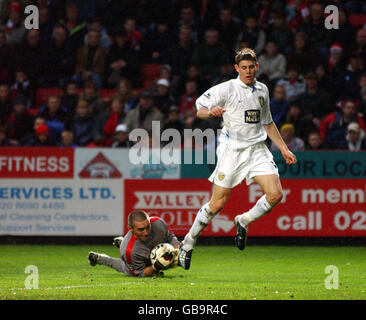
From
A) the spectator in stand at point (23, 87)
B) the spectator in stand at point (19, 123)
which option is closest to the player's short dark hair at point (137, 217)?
the spectator in stand at point (19, 123)

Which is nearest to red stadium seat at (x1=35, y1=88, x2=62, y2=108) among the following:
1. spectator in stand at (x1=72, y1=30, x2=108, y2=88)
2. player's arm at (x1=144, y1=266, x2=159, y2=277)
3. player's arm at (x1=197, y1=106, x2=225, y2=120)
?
spectator in stand at (x1=72, y1=30, x2=108, y2=88)

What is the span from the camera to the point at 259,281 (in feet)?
29.9

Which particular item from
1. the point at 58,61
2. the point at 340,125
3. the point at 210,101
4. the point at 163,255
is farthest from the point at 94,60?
the point at 210,101

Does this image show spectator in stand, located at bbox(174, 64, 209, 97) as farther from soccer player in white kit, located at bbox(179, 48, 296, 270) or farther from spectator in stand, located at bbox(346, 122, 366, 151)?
soccer player in white kit, located at bbox(179, 48, 296, 270)

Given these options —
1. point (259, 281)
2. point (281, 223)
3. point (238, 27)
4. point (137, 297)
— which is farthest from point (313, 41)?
point (137, 297)

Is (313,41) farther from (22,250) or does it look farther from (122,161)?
(22,250)

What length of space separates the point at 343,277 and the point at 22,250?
5.45 metres

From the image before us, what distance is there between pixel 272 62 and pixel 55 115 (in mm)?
4245

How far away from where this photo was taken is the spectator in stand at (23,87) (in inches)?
653

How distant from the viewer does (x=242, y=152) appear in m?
8.87

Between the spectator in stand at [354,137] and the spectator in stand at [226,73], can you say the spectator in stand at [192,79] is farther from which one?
the spectator in stand at [354,137]

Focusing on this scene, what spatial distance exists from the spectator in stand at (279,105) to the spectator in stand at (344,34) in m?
2.34

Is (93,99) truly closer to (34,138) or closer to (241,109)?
(34,138)

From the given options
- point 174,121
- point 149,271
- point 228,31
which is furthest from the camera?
point 228,31
